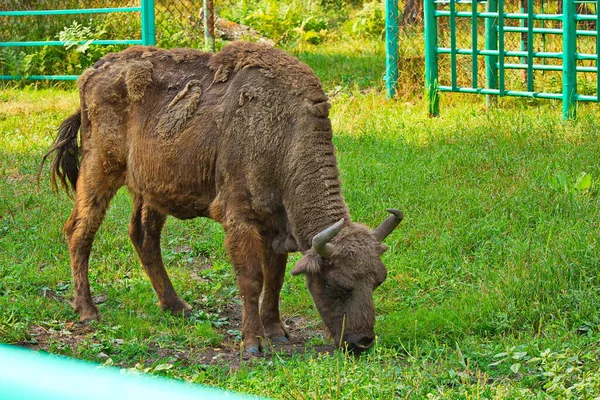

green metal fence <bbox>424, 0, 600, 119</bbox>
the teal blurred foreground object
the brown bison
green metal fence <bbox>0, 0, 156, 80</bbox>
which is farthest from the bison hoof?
green metal fence <bbox>424, 0, 600, 119</bbox>

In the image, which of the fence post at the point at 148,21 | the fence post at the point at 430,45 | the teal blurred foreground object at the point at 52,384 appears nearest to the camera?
the teal blurred foreground object at the point at 52,384

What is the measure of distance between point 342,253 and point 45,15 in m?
10.5

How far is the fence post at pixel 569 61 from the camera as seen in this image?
10.0 metres

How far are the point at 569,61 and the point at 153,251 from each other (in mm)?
5957

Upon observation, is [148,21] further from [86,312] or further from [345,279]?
[345,279]

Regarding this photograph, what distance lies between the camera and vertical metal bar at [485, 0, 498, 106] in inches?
452

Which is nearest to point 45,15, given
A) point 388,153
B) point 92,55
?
point 92,55

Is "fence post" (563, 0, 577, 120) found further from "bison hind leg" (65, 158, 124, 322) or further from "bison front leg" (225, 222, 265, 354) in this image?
"bison hind leg" (65, 158, 124, 322)

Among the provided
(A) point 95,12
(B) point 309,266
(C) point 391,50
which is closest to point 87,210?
(B) point 309,266

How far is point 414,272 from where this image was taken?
6.85 m

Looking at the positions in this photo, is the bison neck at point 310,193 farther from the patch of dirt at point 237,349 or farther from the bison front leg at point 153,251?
the bison front leg at point 153,251

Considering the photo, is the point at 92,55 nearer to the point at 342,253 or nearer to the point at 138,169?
the point at 138,169

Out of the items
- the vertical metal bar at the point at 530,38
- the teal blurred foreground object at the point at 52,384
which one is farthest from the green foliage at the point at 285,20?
the teal blurred foreground object at the point at 52,384

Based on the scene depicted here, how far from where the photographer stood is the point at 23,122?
1154 centimetres
